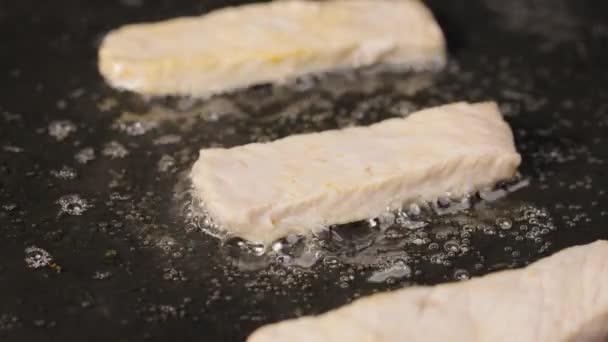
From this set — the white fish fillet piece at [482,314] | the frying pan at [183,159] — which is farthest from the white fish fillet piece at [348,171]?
the white fish fillet piece at [482,314]

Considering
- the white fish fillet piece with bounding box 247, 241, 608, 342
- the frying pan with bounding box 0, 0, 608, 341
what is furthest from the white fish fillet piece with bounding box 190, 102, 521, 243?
the white fish fillet piece with bounding box 247, 241, 608, 342

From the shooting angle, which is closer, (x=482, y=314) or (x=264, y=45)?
(x=482, y=314)

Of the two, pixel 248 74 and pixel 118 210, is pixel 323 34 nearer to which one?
pixel 248 74

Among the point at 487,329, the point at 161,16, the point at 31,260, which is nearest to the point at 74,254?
the point at 31,260

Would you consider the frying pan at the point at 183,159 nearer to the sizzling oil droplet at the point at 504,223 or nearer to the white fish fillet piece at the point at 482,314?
the sizzling oil droplet at the point at 504,223

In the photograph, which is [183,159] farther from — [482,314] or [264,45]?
[482,314]

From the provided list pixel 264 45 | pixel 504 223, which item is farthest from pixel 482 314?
pixel 264 45
